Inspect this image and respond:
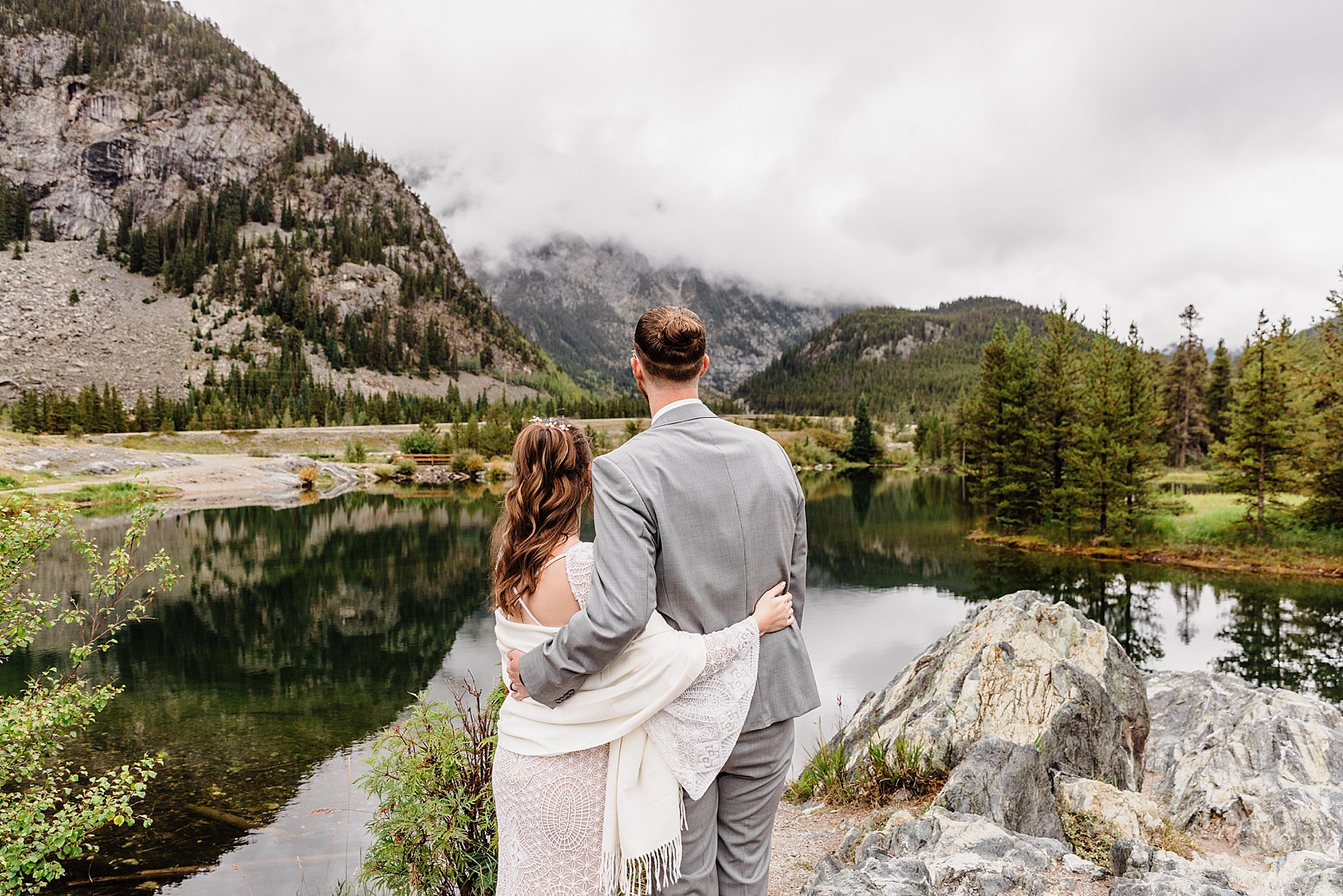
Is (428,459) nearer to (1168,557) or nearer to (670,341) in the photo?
(1168,557)

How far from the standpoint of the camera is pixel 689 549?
2156mm

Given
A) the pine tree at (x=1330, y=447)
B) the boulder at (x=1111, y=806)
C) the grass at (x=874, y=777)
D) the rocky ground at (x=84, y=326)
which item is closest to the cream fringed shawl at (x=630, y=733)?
the boulder at (x=1111, y=806)

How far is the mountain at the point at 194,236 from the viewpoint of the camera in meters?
101

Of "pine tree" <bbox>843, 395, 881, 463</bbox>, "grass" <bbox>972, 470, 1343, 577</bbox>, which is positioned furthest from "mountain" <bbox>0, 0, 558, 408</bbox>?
"grass" <bbox>972, 470, 1343, 577</bbox>

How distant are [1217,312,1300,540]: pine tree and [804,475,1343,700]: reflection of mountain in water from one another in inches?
164

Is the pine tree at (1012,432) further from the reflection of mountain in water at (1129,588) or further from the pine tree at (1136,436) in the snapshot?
the pine tree at (1136,436)

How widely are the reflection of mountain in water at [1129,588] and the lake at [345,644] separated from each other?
0.27 feet

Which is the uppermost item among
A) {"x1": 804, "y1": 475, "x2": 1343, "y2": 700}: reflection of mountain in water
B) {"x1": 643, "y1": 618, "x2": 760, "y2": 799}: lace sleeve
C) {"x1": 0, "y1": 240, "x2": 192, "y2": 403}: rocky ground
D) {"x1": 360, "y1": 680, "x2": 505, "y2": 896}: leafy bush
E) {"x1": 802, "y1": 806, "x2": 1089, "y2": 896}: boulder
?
{"x1": 0, "y1": 240, "x2": 192, "y2": 403}: rocky ground

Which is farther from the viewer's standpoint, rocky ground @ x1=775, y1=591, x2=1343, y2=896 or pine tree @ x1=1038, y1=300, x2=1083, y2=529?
pine tree @ x1=1038, y1=300, x2=1083, y2=529

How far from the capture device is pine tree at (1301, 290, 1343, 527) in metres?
22.7

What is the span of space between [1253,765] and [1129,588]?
1590cm

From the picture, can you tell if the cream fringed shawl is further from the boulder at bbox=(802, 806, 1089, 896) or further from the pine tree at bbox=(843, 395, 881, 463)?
the pine tree at bbox=(843, 395, 881, 463)

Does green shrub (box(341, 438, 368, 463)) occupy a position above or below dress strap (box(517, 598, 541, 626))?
below

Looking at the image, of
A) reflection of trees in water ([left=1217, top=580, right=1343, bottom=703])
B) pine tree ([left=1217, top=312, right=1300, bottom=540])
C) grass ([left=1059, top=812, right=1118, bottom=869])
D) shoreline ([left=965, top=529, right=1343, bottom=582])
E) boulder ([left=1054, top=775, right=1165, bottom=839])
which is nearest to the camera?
grass ([left=1059, top=812, right=1118, bottom=869])
